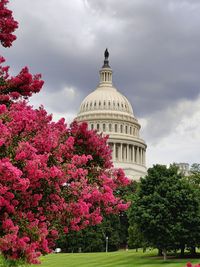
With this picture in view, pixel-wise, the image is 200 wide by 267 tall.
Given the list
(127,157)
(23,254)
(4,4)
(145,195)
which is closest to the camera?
(23,254)

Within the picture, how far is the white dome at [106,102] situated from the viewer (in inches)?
6029

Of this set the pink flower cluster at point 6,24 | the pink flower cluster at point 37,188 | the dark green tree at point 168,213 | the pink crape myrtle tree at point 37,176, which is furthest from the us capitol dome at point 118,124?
the pink flower cluster at point 37,188

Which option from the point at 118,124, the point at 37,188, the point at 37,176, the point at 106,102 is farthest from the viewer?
the point at 106,102

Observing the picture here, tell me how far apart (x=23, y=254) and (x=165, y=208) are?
134ft

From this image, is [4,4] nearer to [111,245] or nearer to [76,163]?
[76,163]

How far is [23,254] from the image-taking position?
472 inches

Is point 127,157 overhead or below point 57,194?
overhead

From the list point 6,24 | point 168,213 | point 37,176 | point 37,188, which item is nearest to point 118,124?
point 168,213

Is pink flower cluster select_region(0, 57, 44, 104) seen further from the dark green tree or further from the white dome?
the white dome

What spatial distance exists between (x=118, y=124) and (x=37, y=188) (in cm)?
13773

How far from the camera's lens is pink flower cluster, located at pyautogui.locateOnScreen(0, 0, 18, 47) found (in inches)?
591

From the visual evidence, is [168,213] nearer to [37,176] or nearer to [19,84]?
[19,84]

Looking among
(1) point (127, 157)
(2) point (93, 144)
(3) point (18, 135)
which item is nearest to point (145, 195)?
(2) point (93, 144)

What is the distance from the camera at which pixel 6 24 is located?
49.5ft
